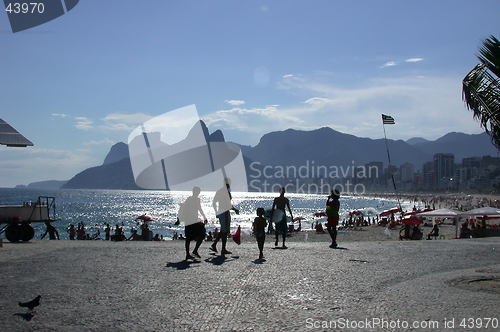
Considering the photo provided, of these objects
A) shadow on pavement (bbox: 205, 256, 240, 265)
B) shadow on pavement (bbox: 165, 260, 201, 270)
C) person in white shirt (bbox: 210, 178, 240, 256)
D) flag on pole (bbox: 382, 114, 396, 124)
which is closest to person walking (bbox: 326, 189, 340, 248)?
person in white shirt (bbox: 210, 178, 240, 256)

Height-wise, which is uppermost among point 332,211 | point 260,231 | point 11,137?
point 11,137

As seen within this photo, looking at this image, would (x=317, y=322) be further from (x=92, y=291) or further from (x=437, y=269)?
(x=437, y=269)

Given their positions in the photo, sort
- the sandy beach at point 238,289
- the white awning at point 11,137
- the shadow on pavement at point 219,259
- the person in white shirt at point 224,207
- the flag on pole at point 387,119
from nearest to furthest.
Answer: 1. the sandy beach at point 238,289
2. the shadow on pavement at point 219,259
3. the person in white shirt at point 224,207
4. the white awning at point 11,137
5. the flag on pole at point 387,119

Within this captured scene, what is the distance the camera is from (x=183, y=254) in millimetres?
11672

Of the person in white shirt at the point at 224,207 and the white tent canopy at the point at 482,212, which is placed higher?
the person in white shirt at the point at 224,207

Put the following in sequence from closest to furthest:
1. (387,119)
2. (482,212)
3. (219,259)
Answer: (219,259), (482,212), (387,119)

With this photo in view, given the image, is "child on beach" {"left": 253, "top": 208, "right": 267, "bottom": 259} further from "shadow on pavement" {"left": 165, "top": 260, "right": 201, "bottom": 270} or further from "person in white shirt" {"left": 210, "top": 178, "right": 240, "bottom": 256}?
"shadow on pavement" {"left": 165, "top": 260, "right": 201, "bottom": 270}

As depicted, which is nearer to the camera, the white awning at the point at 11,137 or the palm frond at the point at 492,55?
the palm frond at the point at 492,55

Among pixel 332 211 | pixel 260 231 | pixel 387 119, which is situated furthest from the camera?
pixel 387 119

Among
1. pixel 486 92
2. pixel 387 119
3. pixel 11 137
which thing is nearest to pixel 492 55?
pixel 486 92

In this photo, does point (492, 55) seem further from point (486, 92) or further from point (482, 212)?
point (482, 212)

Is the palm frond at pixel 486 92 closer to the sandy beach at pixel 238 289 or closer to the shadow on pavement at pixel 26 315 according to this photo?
the sandy beach at pixel 238 289

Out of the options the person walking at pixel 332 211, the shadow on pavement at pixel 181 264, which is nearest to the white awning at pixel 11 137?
the shadow on pavement at pixel 181 264

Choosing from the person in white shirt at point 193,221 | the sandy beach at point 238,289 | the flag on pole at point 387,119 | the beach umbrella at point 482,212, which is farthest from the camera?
the flag on pole at point 387,119
